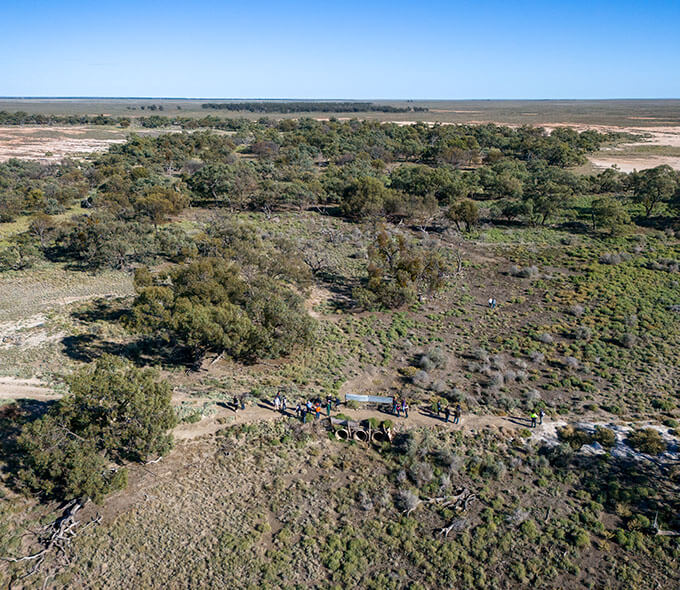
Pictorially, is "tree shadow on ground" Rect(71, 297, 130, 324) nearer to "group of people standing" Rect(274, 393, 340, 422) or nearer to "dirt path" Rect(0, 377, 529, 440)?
"dirt path" Rect(0, 377, 529, 440)

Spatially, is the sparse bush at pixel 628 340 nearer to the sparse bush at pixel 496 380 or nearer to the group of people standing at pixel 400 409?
the sparse bush at pixel 496 380

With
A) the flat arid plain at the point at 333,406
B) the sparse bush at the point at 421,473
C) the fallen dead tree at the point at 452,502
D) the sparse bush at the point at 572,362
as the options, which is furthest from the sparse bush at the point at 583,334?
the sparse bush at the point at 421,473

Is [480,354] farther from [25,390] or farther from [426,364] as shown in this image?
[25,390]

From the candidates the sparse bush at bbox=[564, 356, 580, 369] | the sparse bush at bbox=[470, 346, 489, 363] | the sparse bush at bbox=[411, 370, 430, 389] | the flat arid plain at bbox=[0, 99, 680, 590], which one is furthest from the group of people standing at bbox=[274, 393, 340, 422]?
the sparse bush at bbox=[564, 356, 580, 369]

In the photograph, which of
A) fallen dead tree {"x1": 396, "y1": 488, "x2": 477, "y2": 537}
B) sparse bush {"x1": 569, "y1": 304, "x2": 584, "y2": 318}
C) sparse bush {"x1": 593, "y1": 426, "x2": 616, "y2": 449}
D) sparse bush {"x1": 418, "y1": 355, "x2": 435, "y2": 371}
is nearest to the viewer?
fallen dead tree {"x1": 396, "y1": 488, "x2": 477, "y2": 537}

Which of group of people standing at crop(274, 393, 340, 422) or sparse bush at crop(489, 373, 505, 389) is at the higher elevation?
group of people standing at crop(274, 393, 340, 422)

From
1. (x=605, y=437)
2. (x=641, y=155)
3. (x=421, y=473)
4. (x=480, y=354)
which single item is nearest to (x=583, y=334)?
(x=480, y=354)

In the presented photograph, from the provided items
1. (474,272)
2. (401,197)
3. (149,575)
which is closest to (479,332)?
(474,272)
